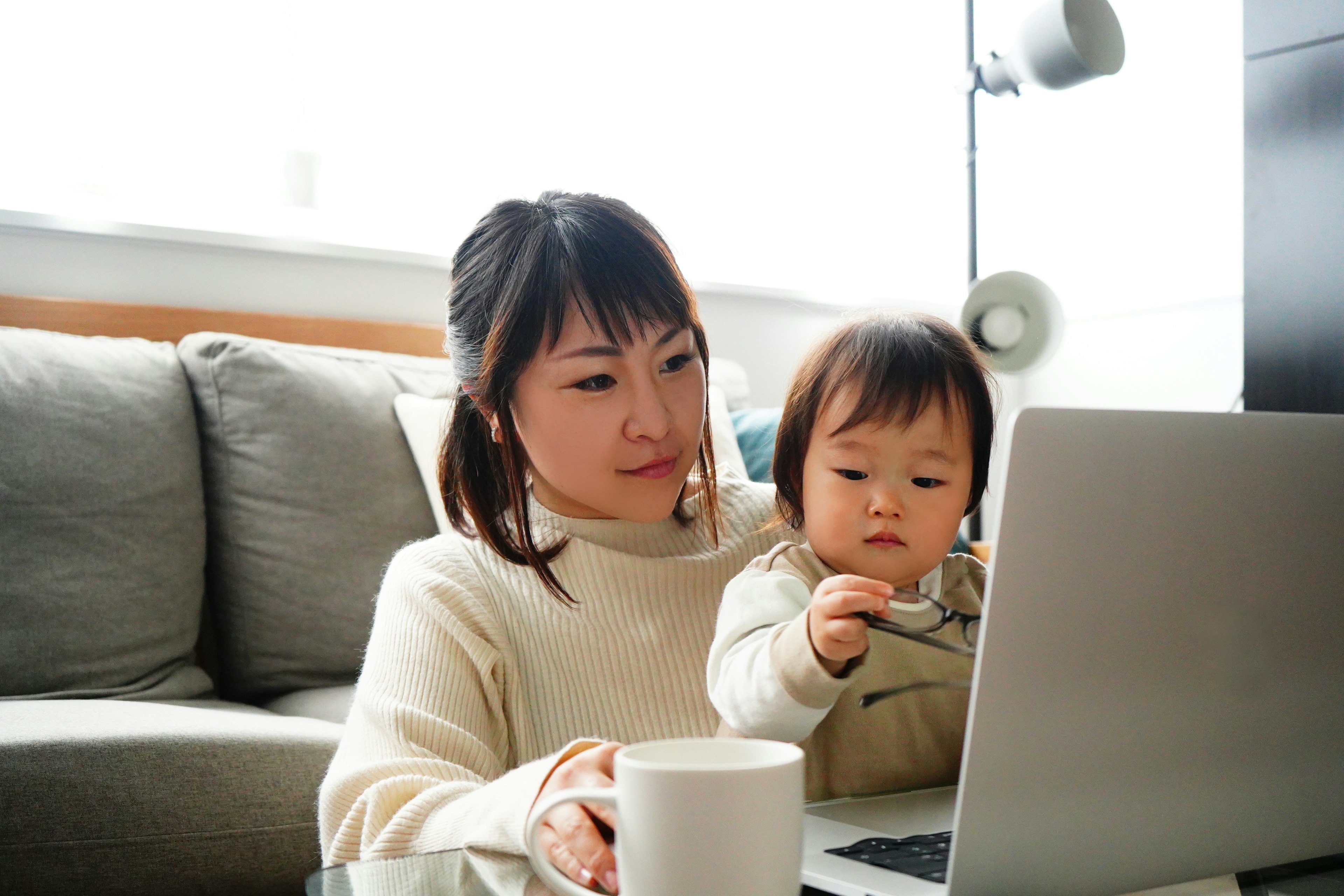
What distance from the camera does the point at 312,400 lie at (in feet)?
5.55

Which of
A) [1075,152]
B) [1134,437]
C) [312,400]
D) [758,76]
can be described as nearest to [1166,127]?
[1075,152]

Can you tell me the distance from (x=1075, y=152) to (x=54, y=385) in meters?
2.64

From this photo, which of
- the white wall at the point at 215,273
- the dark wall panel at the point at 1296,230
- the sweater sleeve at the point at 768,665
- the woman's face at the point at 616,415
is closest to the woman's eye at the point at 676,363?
the woman's face at the point at 616,415

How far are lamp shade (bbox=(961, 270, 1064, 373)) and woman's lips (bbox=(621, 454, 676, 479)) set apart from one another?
1.20 metres

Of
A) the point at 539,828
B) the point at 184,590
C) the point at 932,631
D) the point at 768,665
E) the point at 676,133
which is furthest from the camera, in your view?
the point at 676,133

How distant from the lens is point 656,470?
989 mm

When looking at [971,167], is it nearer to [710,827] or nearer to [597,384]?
[597,384]

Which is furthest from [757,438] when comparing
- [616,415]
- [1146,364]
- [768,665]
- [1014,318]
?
[1146,364]

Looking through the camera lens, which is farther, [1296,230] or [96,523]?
[96,523]

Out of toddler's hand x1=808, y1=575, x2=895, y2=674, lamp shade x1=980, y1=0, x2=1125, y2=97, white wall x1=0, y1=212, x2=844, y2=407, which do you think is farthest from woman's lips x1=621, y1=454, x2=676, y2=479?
lamp shade x1=980, y1=0, x2=1125, y2=97

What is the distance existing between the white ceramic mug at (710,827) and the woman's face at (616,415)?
0.53 metres

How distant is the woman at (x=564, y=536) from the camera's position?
91 centimetres

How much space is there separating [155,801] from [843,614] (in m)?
0.78

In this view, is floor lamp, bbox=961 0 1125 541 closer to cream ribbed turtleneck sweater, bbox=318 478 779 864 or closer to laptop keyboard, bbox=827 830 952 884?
cream ribbed turtleneck sweater, bbox=318 478 779 864
